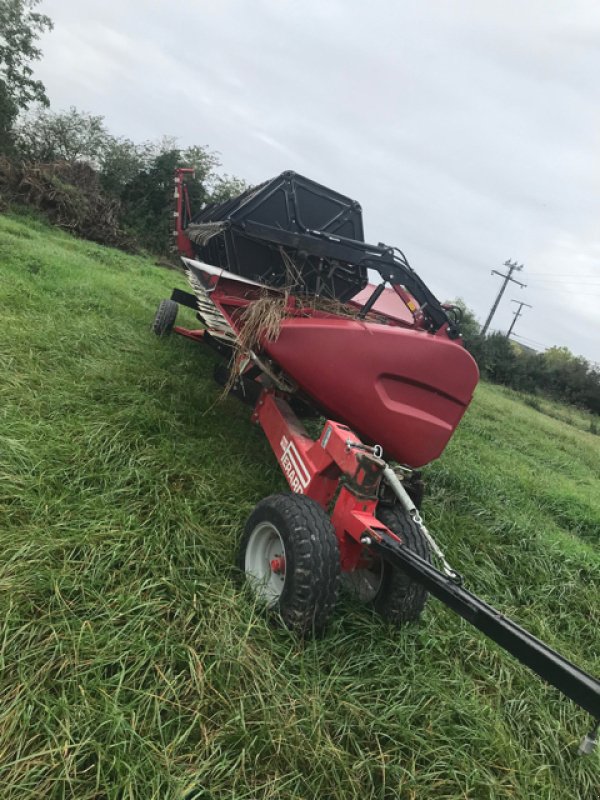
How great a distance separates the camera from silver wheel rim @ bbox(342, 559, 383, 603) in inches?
91.4

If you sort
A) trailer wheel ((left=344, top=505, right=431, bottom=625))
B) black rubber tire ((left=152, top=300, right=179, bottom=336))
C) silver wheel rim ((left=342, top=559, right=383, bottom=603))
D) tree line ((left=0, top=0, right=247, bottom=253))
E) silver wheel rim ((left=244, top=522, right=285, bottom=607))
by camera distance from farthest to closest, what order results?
tree line ((left=0, top=0, right=247, bottom=253)) < black rubber tire ((left=152, top=300, right=179, bottom=336)) < silver wheel rim ((left=342, top=559, right=383, bottom=603)) < trailer wheel ((left=344, top=505, right=431, bottom=625)) < silver wheel rim ((left=244, top=522, right=285, bottom=607))

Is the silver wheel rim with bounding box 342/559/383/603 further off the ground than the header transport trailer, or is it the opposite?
the header transport trailer

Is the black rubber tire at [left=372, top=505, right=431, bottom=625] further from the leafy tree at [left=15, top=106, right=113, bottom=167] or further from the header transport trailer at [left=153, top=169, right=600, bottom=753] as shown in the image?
the leafy tree at [left=15, top=106, right=113, bottom=167]

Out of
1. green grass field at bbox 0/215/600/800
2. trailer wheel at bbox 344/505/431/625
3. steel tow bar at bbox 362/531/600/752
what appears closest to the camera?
steel tow bar at bbox 362/531/600/752

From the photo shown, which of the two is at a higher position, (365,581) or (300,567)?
(300,567)

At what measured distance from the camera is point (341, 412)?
2.78m

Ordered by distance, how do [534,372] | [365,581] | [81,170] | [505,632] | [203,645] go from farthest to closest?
1. [534,372]
2. [81,170]
3. [365,581]
4. [203,645]
5. [505,632]

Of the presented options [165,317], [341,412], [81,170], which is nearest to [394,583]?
[341,412]

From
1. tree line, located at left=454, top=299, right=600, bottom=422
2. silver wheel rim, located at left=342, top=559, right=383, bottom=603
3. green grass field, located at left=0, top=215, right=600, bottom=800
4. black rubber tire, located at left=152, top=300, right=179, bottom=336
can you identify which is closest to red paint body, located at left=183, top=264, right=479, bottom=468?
silver wheel rim, located at left=342, top=559, right=383, bottom=603

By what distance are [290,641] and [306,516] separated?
48 cm

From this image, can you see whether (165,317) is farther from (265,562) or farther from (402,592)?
(402,592)

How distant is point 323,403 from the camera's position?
9.22ft

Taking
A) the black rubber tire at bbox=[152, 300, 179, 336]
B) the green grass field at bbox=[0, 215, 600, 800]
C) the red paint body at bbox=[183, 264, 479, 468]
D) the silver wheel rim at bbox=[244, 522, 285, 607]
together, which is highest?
the red paint body at bbox=[183, 264, 479, 468]

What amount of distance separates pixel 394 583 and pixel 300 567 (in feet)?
1.84
